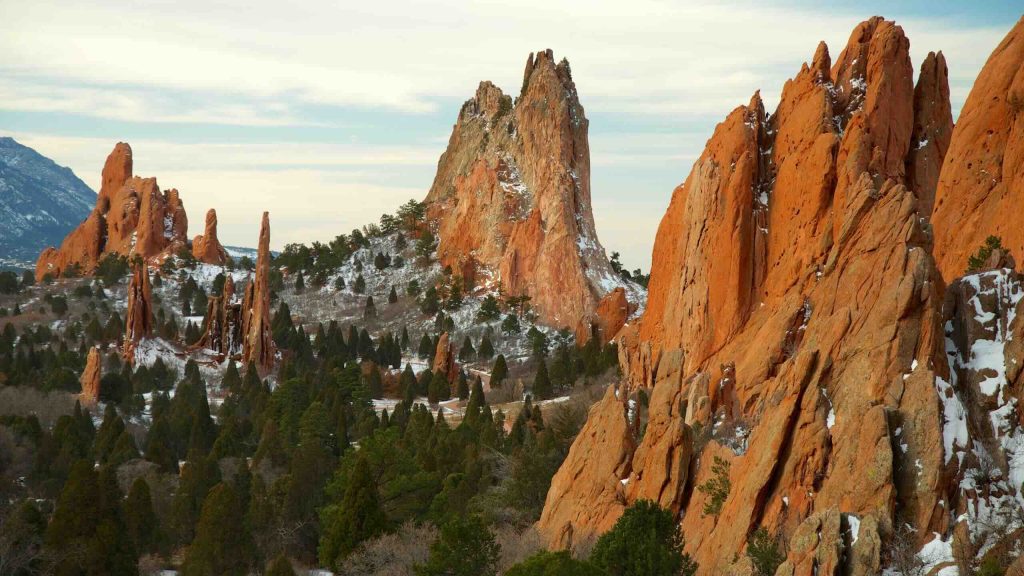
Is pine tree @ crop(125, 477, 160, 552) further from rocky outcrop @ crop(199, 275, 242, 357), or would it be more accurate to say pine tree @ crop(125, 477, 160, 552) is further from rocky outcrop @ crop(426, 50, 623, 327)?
rocky outcrop @ crop(426, 50, 623, 327)

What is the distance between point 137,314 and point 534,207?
48.1m

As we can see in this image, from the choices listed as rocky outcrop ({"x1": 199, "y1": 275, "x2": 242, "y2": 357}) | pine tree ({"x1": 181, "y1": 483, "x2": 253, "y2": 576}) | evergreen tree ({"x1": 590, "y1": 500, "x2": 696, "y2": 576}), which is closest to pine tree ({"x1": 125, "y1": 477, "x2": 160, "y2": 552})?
pine tree ({"x1": 181, "y1": 483, "x2": 253, "y2": 576})

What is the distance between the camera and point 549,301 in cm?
14438

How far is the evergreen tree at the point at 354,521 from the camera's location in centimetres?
5288

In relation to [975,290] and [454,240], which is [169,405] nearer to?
[454,240]

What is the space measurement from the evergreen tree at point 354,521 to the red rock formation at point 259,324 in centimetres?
7295

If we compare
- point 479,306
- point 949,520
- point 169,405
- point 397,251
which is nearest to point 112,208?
point 397,251

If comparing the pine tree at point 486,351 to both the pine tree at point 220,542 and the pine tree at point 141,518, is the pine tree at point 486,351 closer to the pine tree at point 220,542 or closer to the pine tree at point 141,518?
the pine tree at point 141,518

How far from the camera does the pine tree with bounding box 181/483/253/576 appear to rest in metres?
56.9

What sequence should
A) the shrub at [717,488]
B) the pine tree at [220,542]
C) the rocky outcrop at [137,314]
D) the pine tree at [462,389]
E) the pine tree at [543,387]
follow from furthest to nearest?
the rocky outcrop at [137,314] → the pine tree at [462,389] → the pine tree at [543,387] → the pine tree at [220,542] → the shrub at [717,488]

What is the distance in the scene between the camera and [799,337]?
49875 mm

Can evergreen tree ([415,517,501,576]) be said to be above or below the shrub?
below

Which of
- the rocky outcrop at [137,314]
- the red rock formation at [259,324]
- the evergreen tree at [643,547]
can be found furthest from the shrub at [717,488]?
the rocky outcrop at [137,314]

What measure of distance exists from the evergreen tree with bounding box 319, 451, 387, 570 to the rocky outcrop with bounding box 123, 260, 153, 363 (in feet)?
254
